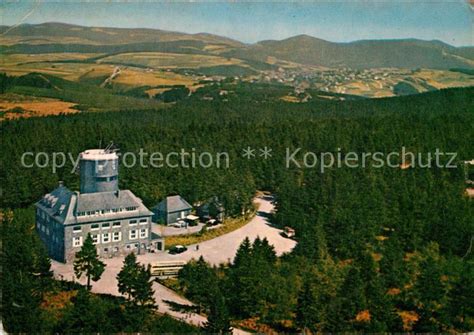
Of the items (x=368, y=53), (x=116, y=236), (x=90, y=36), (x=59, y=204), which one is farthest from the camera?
(x=90, y=36)

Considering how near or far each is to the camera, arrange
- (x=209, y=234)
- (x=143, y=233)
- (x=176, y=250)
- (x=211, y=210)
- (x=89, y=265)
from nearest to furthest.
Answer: (x=89, y=265), (x=176, y=250), (x=143, y=233), (x=209, y=234), (x=211, y=210)

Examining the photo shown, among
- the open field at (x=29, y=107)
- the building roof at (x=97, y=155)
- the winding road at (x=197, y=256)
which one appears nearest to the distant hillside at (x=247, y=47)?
the open field at (x=29, y=107)

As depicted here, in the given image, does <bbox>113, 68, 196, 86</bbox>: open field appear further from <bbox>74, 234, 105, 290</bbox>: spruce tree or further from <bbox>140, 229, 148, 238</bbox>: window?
<bbox>74, 234, 105, 290</bbox>: spruce tree

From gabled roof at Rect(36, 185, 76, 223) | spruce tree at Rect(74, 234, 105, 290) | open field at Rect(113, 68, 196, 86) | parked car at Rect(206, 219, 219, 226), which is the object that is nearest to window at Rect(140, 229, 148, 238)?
gabled roof at Rect(36, 185, 76, 223)

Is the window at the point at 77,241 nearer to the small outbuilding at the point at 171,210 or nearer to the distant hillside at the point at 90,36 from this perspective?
the small outbuilding at the point at 171,210

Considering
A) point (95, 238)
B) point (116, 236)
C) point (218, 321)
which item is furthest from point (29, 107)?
point (218, 321)

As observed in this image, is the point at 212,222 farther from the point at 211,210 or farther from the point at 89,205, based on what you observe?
the point at 89,205
